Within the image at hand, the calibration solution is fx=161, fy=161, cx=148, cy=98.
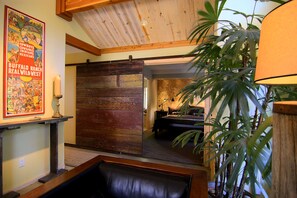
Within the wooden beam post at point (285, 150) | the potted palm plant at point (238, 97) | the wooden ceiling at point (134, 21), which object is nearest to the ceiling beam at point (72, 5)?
the wooden ceiling at point (134, 21)

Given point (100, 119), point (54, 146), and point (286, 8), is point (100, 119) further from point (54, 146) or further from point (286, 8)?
point (286, 8)

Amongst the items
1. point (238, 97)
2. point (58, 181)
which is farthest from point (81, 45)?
point (238, 97)

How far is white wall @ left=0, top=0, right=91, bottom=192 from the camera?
223cm

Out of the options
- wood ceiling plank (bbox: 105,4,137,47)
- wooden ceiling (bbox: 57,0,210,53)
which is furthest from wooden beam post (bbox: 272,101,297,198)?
wood ceiling plank (bbox: 105,4,137,47)

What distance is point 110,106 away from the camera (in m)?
4.12

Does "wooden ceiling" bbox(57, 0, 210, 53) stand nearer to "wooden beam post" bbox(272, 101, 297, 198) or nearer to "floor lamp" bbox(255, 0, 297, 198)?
"floor lamp" bbox(255, 0, 297, 198)

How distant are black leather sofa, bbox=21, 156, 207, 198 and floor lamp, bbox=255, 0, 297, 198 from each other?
1.84 ft

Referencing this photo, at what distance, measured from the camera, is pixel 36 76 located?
251cm

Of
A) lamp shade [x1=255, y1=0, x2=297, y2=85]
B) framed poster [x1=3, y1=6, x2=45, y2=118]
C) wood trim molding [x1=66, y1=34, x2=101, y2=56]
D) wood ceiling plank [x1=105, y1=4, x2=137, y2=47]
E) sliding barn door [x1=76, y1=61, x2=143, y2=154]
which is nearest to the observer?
lamp shade [x1=255, y1=0, x2=297, y2=85]

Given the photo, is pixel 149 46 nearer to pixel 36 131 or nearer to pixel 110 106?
pixel 110 106

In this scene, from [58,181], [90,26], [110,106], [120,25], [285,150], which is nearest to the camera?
[285,150]

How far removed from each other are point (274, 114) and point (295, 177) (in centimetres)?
22

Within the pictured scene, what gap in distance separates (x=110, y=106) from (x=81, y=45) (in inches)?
61.8

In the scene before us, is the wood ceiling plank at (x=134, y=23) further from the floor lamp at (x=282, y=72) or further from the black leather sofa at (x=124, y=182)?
the floor lamp at (x=282, y=72)
